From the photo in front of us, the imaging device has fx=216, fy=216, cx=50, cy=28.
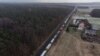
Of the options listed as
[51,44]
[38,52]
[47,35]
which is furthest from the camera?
[47,35]

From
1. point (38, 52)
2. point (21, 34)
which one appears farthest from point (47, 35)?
point (38, 52)

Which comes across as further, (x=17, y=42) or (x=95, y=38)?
(x=95, y=38)

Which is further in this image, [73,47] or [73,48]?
[73,47]

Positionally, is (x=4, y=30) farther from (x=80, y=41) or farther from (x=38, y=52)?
(x=80, y=41)

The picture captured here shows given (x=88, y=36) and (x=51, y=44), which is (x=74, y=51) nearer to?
(x=51, y=44)

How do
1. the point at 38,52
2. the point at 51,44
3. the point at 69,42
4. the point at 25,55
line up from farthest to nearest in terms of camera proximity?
the point at 69,42 < the point at 51,44 < the point at 38,52 < the point at 25,55

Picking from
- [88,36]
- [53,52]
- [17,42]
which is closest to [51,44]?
[53,52]

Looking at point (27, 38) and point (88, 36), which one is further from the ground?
point (27, 38)
